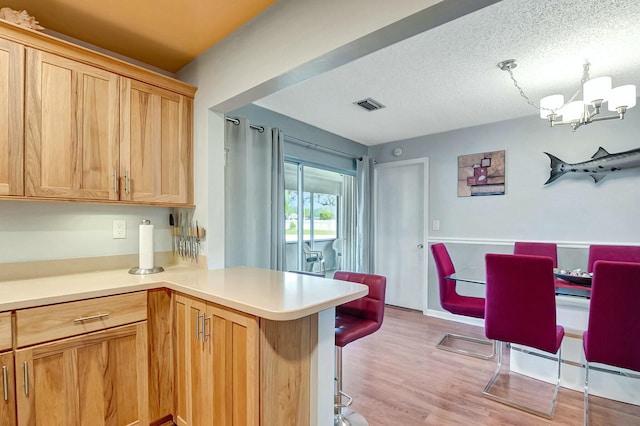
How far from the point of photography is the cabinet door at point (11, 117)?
4.94 ft

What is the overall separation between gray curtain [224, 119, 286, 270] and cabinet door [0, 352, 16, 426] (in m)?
1.54

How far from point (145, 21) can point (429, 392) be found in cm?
318

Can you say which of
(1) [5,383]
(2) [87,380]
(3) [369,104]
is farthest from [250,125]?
(1) [5,383]

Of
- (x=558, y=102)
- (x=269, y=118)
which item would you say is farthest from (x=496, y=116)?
(x=269, y=118)

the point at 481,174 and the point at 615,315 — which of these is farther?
the point at 481,174

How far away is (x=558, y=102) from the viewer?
222cm

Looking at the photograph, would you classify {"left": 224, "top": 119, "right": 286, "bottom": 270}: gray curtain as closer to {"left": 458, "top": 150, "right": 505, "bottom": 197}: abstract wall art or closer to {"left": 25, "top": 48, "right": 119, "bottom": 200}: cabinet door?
{"left": 25, "top": 48, "right": 119, "bottom": 200}: cabinet door

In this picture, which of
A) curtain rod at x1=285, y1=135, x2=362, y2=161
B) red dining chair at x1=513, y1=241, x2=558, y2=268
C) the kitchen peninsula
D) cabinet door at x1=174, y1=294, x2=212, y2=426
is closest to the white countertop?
the kitchen peninsula

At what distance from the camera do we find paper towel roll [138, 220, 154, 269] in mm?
1964

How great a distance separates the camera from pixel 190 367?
5.11 feet

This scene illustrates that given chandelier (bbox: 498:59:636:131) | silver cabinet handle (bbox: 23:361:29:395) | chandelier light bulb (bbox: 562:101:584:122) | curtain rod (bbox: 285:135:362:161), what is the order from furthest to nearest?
curtain rod (bbox: 285:135:362:161) < chandelier light bulb (bbox: 562:101:584:122) < chandelier (bbox: 498:59:636:131) < silver cabinet handle (bbox: 23:361:29:395)

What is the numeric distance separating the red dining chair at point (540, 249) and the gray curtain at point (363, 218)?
6.44 feet

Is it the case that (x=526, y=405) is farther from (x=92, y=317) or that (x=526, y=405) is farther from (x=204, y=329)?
(x=92, y=317)

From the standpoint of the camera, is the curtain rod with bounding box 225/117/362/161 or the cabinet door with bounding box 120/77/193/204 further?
the curtain rod with bounding box 225/117/362/161
